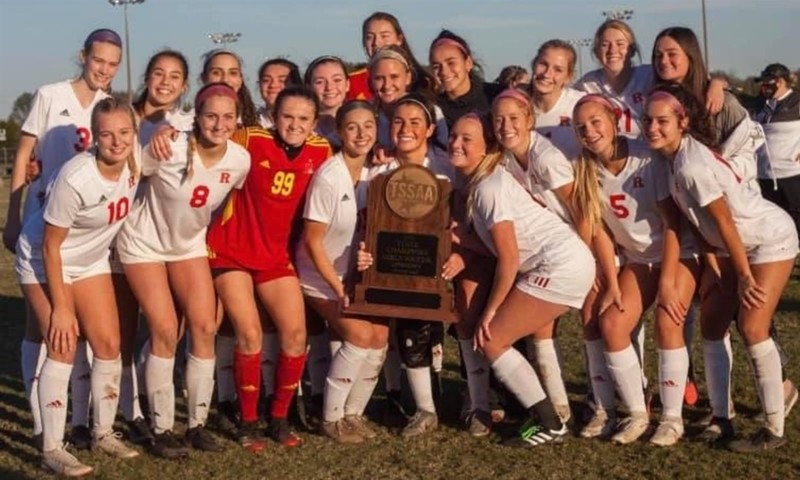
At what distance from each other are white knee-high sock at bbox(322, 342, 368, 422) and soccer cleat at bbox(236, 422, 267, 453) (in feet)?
1.30

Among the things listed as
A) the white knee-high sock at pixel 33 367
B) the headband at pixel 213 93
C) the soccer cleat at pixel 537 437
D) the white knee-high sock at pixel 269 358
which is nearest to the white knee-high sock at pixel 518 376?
the soccer cleat at pixel 537 437

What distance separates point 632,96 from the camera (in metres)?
6.41

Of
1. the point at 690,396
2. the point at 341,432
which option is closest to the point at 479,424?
the point at 341,432

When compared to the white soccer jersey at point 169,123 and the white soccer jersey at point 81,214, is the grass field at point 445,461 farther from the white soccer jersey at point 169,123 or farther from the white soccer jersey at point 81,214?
the white soccer jersey at point 169,123

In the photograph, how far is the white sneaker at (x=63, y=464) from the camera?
5398 millimetres

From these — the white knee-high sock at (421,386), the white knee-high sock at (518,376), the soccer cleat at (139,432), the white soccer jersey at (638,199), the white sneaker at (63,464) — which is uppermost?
the white soccer jersey at (638,199)

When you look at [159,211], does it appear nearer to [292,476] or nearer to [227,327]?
[227,327]

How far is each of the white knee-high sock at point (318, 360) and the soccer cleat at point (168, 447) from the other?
105 centimetres

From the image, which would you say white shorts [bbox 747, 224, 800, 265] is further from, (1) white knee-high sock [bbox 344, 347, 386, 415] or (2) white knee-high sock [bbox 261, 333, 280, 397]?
(2) white knee-high sock [bbox 261, 333, 280, 397]

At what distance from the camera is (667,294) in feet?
18.5

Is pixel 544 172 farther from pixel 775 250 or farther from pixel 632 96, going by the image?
pixel 775 250

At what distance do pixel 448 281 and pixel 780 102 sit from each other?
6966 millimetres

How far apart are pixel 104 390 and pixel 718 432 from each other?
327 centimetres

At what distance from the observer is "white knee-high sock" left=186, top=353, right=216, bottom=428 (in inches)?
231
